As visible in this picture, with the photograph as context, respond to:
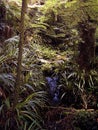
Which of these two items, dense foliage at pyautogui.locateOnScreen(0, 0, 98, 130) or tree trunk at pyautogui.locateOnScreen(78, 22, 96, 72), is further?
tree trunk at pyautogui.locateOnScreen(78, 22, 96, 72)

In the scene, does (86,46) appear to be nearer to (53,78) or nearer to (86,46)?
(86,46)

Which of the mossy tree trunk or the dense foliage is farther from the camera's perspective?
the mossy tree trunk

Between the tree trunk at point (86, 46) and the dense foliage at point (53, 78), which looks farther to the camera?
the tree trunk at point (86, 46)

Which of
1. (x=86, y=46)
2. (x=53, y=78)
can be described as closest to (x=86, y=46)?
(x=86, y=46)

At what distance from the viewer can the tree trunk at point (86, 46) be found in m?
6.21

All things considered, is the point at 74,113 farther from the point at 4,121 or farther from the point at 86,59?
the point at 86,59

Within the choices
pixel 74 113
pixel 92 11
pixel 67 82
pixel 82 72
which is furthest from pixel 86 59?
pixel 74 113

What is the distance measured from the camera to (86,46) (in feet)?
20.6

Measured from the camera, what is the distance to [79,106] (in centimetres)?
573

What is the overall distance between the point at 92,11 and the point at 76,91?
159 centimetres

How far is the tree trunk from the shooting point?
621 cm

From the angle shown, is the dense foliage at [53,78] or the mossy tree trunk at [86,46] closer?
the dense foliage at [53,78]

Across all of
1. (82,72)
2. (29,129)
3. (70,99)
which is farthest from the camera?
(82,72)

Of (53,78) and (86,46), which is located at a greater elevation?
(86,46)
